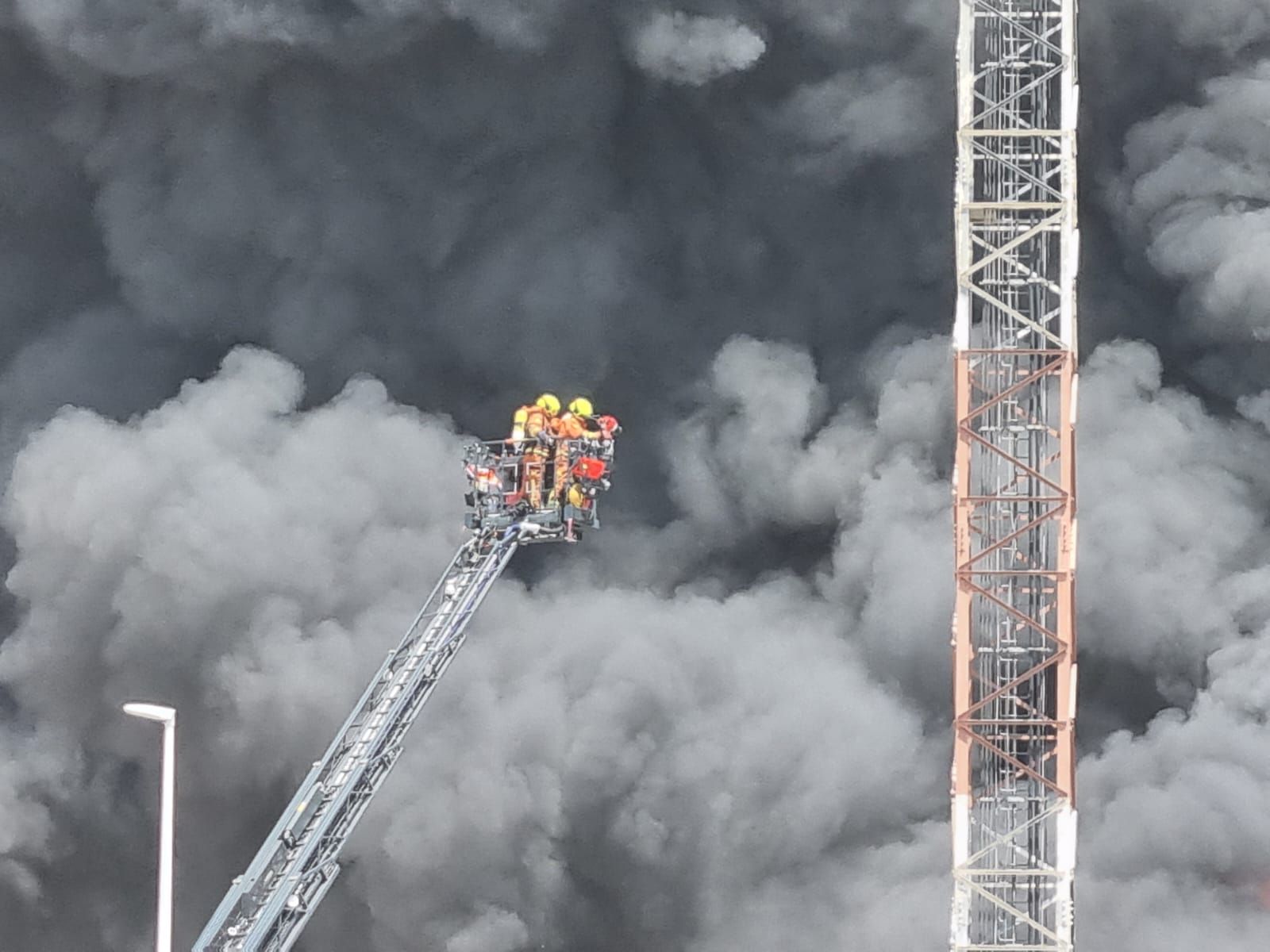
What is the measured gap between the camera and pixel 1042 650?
39875 mm

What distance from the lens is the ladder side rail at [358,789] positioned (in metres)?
34.1

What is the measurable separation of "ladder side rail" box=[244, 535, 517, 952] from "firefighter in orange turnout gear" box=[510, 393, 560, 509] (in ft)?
2.98

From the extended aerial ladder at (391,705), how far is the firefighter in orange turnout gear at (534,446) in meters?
0.04

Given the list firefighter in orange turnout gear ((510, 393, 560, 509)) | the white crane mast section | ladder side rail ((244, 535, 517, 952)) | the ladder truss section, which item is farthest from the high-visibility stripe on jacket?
the white crane mast section

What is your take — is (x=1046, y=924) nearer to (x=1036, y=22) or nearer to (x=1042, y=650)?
(x=1042, y=650)

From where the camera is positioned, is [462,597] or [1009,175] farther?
[1009,175]

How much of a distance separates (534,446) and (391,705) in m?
4.73

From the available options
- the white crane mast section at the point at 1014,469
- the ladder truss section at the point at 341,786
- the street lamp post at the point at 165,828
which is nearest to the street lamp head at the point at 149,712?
the street lamp post at the point at 165,828

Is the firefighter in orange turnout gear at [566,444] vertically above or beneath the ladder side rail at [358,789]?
above

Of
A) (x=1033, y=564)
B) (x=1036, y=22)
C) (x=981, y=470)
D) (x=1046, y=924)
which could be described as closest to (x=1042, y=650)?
(x=1033, y=564)

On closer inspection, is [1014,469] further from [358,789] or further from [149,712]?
[149,712]

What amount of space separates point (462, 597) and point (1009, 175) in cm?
1460

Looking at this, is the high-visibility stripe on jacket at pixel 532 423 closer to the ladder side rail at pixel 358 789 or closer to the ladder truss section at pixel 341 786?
the ladder truss section at pixel 341 786

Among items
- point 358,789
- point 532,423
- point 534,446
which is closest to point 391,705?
point 358,789
